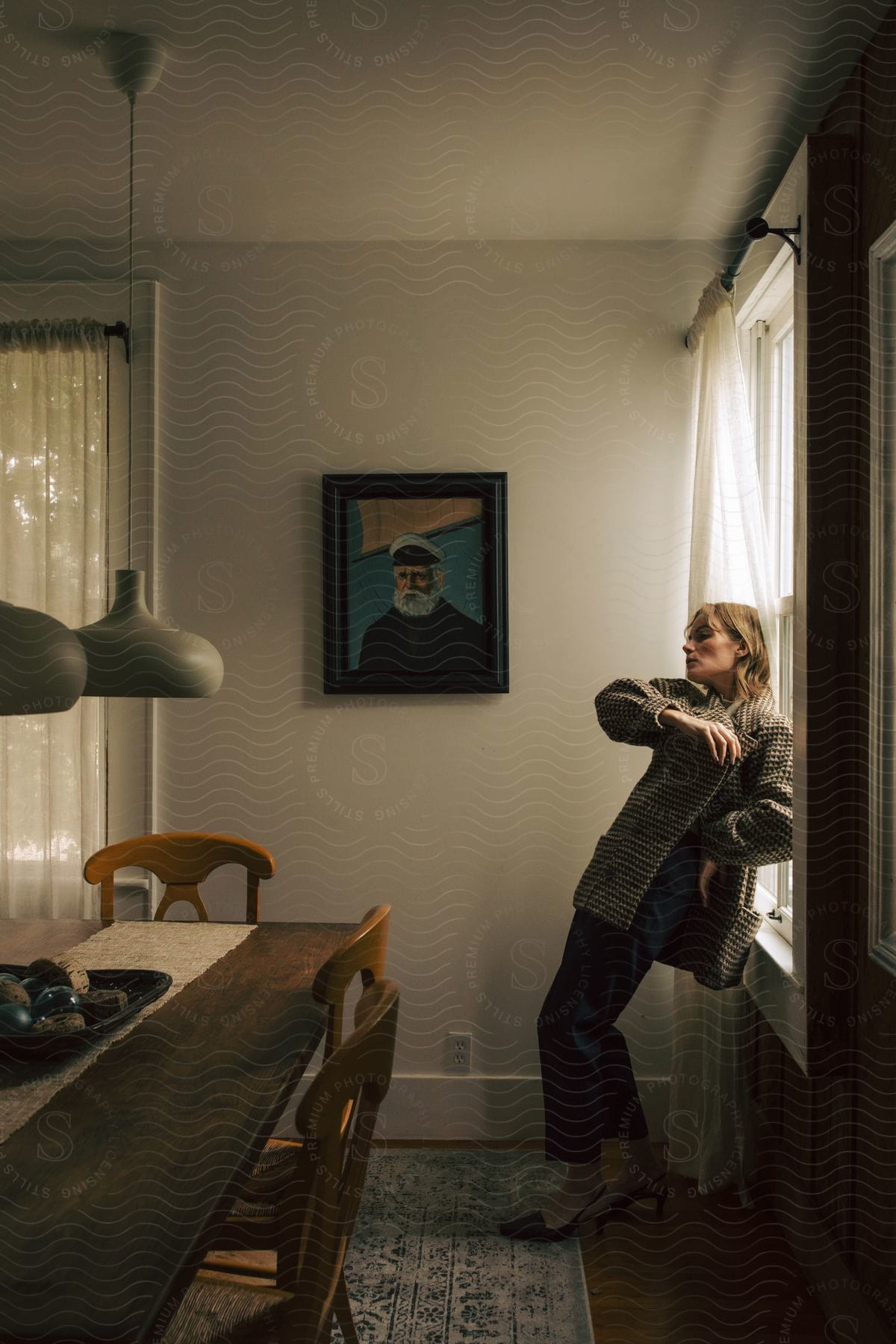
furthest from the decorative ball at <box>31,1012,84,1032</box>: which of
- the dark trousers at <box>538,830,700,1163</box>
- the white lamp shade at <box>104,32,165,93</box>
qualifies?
the white lamp shade at <box>104,32,165,93</box>

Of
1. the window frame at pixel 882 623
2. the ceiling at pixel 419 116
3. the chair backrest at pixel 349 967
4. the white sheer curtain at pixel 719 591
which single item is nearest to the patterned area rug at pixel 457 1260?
the white sheer curtain at pixel 719 591

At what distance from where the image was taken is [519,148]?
6.31 ft

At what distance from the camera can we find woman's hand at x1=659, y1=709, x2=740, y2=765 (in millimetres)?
1829

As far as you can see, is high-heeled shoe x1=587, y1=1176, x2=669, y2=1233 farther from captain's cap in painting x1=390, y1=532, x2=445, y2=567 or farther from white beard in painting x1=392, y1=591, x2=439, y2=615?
captain's cap in painting x1=390, y1=532, x2=445, y2=567

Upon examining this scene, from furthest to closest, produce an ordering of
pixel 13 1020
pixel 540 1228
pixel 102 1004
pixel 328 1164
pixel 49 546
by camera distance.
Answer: pixel 49 546, pixel 540 1228, pixel 102 1004, pixel 13 1020, pixel 328 1164

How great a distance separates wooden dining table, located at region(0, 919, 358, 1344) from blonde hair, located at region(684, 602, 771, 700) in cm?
106

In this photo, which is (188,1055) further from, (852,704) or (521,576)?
(521,576)

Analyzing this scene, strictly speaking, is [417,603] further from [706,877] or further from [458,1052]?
[458,1052]

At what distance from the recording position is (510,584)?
7.80ft

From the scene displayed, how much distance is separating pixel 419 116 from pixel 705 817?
4.87 feet

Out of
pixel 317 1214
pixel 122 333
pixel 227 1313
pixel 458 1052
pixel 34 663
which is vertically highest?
pixel 122 333

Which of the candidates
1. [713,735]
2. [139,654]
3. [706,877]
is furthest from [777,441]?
[139,654]

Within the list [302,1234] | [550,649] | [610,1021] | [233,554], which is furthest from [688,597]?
[302,1234]

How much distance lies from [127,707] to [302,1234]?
158 cm
